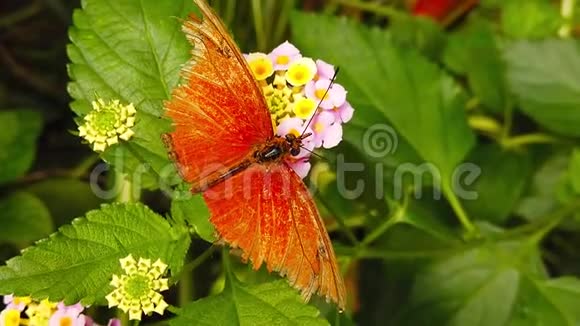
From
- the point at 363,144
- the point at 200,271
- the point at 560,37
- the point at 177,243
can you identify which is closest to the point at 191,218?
the point at 177,243

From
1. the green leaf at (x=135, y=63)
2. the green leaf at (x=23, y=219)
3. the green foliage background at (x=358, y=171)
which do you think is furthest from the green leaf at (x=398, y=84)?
the green leaf at (x=23, y=219)

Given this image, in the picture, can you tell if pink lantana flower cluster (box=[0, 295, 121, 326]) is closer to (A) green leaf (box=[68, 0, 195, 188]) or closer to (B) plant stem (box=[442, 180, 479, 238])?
(A) green leaf (box=[68, 0, 195, 188])

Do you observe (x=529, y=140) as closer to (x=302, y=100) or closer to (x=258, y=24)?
(x=258, y=24)

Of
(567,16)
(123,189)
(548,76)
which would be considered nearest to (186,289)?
(123,189)

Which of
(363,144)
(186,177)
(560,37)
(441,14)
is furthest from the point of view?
(441,14)

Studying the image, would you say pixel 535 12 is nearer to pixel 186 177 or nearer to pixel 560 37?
pixel 560 37

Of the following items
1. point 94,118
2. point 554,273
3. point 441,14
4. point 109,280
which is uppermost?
point 441,14
